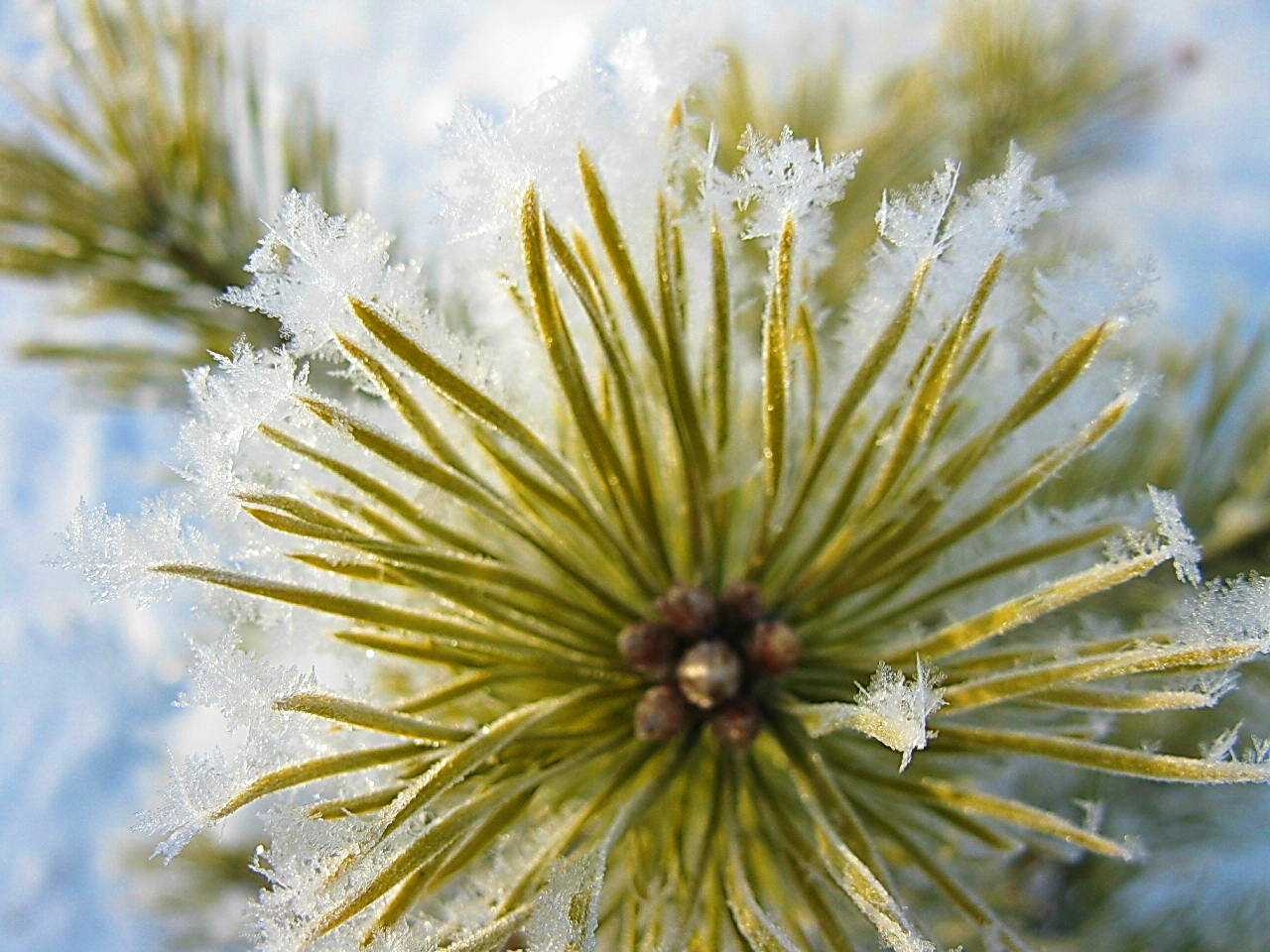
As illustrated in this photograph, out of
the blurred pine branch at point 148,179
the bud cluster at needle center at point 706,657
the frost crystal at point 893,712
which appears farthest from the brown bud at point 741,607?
the blurred pine branch at point 148,179

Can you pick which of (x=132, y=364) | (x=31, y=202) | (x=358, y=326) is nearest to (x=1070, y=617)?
(x=358, y=326)

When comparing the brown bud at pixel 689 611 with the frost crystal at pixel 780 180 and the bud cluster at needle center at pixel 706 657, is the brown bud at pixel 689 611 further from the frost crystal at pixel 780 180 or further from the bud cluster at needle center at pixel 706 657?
the frost crystal at pixel 780 180

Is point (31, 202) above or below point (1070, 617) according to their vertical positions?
above

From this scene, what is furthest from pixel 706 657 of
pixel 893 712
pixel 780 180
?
pixel 780 180

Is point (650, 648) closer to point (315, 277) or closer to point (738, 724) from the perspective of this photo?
point (738, 724)

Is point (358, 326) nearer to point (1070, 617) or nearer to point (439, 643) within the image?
point (439, 643)

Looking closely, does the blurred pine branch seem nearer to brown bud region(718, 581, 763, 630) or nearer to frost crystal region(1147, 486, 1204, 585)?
brown bud region(718, 581, 763, 630)

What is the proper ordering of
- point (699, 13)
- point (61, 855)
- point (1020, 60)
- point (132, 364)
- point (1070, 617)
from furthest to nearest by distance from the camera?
1. point (61, 855)
2. point (1020, 60)
3. point (132, 364)
4. point (1070, 617)
5. point (699, 13)

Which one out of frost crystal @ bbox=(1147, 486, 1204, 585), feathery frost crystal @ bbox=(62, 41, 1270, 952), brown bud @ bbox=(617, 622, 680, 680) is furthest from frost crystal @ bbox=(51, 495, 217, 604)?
frost crystal @ bbox=(1147, 486, 1204, 585)
